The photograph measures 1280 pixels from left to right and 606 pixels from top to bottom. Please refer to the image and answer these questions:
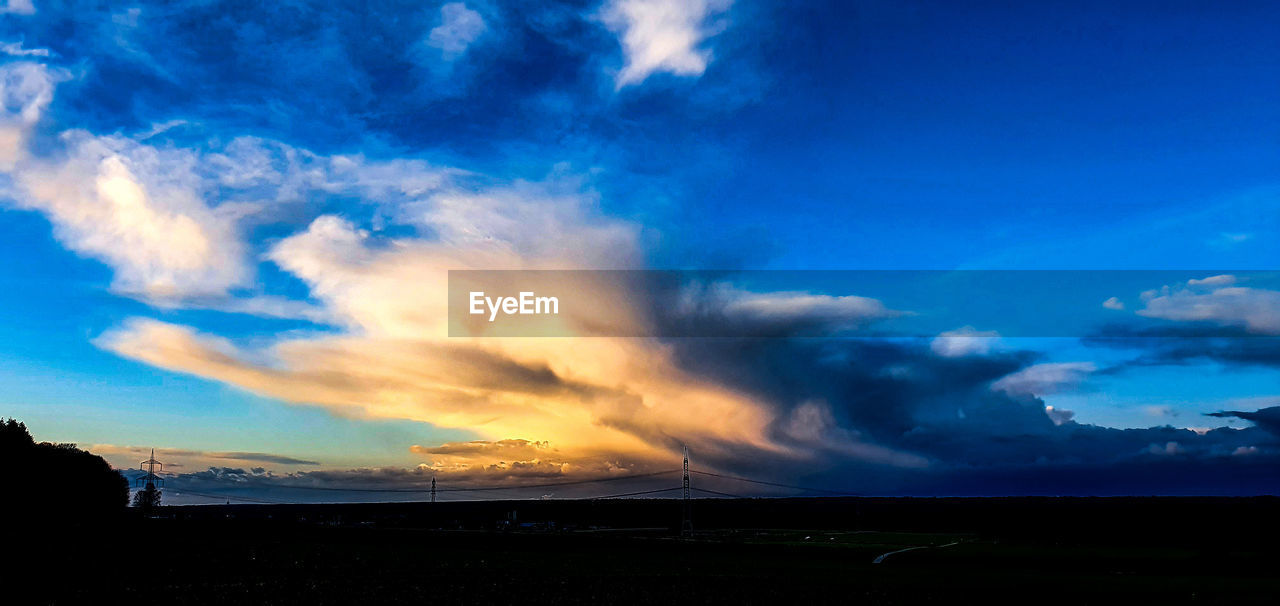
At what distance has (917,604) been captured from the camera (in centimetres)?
7281

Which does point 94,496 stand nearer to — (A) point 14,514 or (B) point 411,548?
(A) point 14,514

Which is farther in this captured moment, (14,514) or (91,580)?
(14,514)

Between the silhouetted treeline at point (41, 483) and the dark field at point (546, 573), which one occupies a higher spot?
the silhouetted treeline at point (41, 483)

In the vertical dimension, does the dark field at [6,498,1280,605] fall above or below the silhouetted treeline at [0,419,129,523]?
below

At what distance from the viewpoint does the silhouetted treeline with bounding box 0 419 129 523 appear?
166875mm

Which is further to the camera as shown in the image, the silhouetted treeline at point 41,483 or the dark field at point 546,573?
the silhouetted treeline at point 41,483

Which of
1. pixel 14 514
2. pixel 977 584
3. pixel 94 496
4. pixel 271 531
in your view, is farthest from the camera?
pixel 94 496

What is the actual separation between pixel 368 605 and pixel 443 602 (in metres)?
5.20

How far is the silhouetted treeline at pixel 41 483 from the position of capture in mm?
166875

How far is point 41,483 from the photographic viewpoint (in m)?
177

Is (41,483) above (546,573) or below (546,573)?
above

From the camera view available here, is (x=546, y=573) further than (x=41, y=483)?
No

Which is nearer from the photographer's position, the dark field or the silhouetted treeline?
the dark field


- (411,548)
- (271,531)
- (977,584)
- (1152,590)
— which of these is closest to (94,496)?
(271,531)
